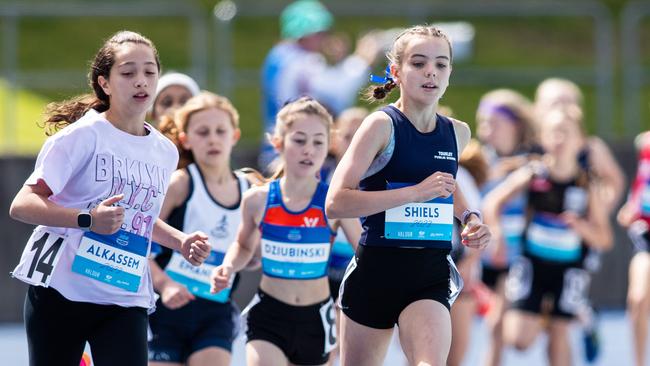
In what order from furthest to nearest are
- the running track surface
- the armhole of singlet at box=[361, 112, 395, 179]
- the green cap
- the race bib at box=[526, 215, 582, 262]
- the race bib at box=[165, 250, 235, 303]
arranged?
the green cap < the running track surface < the race bib at box=[526, 215, 582, 262] < the race bib at box=[165, 250, 235, 303] < the armhole of singlet at box=[361, 112, 395, 179]

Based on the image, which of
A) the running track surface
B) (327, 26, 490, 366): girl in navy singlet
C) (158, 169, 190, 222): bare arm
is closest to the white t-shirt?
(327, 26, 490, 366): girl in navy singlet

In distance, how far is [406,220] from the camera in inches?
229

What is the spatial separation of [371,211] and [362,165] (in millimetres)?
214

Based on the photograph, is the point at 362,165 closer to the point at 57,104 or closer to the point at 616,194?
the point at 57,104

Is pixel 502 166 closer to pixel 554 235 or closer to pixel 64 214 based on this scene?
pixel 554 235

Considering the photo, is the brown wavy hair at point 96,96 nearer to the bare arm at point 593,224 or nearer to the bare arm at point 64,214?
the bare arm at point 64,214

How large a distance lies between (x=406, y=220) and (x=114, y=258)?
126cm

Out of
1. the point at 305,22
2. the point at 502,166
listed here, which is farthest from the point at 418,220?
the point at 305,22

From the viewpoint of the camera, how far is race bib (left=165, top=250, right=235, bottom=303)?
23.2 ft

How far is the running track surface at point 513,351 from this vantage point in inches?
431

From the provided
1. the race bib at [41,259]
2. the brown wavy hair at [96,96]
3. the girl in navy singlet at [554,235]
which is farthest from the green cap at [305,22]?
the race bib at [41,259]

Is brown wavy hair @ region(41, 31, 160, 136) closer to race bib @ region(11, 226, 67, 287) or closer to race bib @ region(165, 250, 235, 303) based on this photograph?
race bib @ region(11, 226, 67, 287)

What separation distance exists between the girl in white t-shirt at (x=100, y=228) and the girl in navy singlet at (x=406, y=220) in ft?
2.38

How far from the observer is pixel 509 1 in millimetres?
15594
